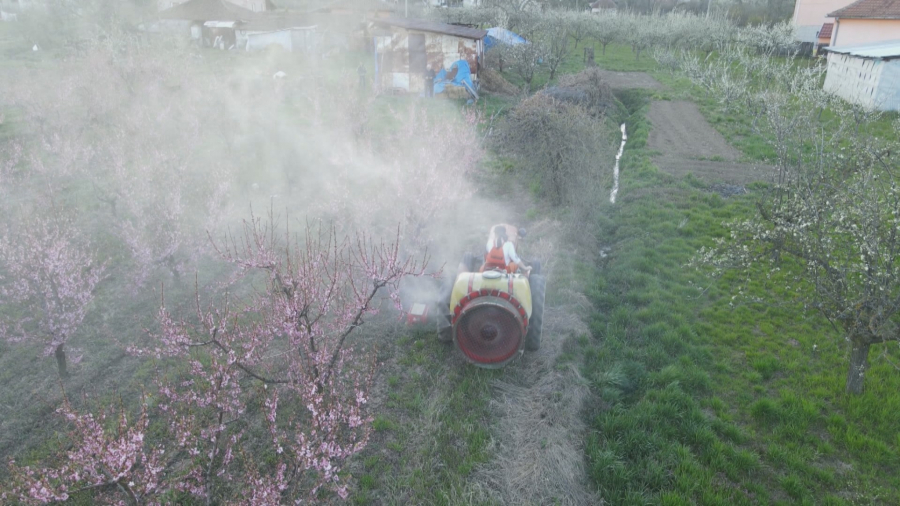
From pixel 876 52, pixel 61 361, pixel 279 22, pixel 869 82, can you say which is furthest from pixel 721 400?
pixel 279 22

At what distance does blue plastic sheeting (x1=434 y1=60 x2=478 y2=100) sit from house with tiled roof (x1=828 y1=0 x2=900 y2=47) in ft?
78.3

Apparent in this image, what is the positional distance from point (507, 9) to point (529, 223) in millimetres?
41850

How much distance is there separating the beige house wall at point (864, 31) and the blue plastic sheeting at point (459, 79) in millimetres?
24033

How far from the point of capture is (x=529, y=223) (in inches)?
476

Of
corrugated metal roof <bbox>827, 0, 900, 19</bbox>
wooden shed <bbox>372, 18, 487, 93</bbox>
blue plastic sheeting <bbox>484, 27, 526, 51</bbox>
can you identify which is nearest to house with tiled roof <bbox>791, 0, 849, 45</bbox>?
corrugated metal roof <bbox>827, 0, 900, 19</bbox>

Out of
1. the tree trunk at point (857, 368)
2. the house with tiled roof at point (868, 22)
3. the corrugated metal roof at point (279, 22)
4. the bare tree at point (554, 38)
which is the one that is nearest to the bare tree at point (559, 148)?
the tree trunk at point (857, 368)

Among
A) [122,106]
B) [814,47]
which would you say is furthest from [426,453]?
[814,47]

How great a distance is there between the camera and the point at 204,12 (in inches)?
1699

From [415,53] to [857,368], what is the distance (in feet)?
74.7

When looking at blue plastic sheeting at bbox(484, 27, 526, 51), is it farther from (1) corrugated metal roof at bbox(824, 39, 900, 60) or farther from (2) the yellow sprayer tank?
(2) the yellow sprayer tank

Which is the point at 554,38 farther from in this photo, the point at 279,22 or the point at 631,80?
the point at 279,22

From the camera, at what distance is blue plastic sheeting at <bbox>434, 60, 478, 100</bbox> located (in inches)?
969

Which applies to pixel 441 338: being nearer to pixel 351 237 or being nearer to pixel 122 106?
pixel 351 237

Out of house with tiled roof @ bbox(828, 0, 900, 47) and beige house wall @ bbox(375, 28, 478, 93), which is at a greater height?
house with tiled roof @ bbox(828, 0, 900, 47)
